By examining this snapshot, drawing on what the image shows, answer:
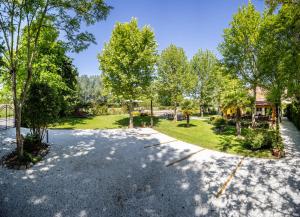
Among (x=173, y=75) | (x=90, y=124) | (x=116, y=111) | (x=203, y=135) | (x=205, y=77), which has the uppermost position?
(x=205, y=77)

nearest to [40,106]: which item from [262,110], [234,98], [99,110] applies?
[234,98]

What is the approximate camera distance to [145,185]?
8.29m

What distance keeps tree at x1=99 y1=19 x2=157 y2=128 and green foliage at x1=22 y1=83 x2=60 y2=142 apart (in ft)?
40.4

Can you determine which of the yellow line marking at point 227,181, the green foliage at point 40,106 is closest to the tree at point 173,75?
the yellow line marking at point 227,181

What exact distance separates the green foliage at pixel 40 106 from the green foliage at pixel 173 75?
2362 cm

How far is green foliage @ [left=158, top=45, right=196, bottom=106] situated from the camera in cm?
3412

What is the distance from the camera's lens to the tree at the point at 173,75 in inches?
1344

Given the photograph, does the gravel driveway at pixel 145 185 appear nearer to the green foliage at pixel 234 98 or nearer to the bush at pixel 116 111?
the green foliage at pixel 234 98

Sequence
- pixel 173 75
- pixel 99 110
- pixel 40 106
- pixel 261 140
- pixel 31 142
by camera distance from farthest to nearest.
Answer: pixel 99 110 → pixel 173 75 → pixel 261 140 → pixel 31 142 → pixel 40 106

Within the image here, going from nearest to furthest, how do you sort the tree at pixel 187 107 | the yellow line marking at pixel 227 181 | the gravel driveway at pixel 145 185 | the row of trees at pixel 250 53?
1. the gravel driveway at pixel 145 185
2. the yellow line marking at pixel 227 181
3. the row of trees at pixel 250 53
4. the tree at pixel 187 107

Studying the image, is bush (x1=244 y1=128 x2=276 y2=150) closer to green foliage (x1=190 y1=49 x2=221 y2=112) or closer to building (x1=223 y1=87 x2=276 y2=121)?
building (x1=223 y1=87 x2=276 y2=121)

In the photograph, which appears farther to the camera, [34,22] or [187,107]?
[187,107]

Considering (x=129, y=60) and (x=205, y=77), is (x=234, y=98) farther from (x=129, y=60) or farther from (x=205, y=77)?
(x=205, y=77)

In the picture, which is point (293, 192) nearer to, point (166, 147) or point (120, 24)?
point (166, 147)
